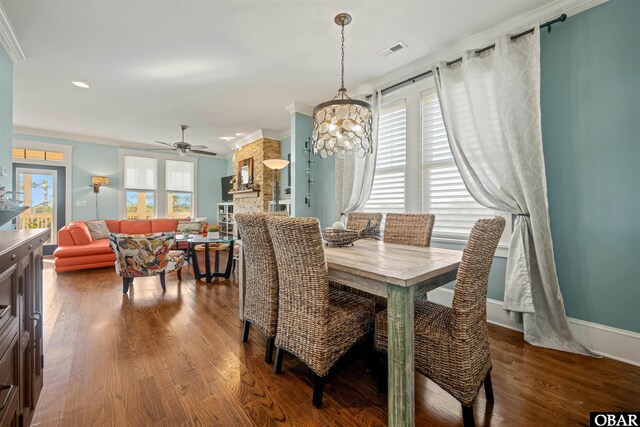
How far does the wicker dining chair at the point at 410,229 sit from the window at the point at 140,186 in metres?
6.72

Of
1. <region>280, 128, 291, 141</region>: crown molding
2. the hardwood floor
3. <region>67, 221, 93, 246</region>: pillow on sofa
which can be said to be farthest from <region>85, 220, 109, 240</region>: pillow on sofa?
<region>280, 128, 291, 141</region>: crown molding

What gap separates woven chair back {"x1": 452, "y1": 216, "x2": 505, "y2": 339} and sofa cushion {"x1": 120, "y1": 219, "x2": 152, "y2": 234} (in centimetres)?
678

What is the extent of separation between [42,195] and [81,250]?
255 cm

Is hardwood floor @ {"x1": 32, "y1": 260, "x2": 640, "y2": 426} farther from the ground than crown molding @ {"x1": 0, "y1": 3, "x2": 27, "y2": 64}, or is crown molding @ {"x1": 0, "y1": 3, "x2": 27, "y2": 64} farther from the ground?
crown molding @ {"x1": 0, "y1": 3, "x2": 27, "y2": 64}

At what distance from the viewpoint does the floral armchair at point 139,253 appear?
10.4ft

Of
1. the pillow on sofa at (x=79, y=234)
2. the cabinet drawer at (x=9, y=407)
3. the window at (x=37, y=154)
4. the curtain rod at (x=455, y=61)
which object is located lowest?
the cabinet drawer at (x=9, y=407)

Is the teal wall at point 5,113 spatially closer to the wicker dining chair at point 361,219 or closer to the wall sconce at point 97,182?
the wicker dining chair at point 361,219

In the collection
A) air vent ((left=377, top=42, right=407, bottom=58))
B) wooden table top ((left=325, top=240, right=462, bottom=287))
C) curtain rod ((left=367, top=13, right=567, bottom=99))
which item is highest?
air vent ((left=377, top=42, right=407, bottom=58))

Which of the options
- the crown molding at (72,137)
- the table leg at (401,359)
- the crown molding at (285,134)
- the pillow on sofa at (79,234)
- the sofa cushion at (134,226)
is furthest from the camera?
the sofa cushion at (134,226)

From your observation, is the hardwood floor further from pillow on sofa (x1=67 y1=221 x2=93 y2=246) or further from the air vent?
the air vent

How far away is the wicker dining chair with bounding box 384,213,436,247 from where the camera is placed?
2465 millimetres

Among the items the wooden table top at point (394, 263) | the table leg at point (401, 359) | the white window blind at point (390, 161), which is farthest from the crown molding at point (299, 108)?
the table leg at point (401, 359)

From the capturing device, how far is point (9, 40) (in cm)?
256

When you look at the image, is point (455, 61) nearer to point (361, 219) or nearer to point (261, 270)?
point (361, 219)
